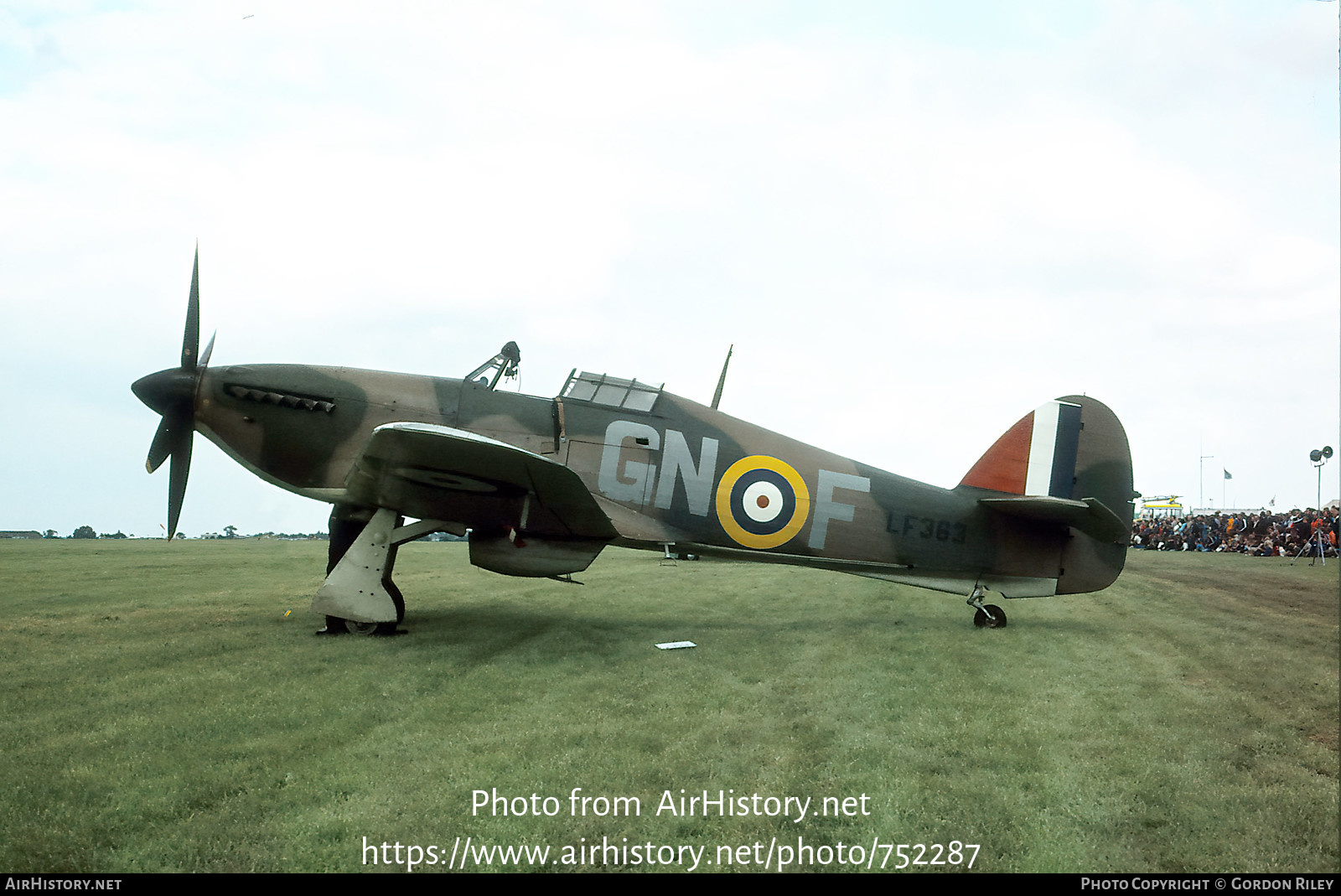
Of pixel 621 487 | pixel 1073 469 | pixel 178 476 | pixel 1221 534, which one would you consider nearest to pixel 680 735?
pixel 621 487

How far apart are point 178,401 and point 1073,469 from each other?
871cm

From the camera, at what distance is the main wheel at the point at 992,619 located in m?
6.62

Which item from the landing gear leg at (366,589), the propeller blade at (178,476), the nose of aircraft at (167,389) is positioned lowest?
the landing gear leg at (366,589)

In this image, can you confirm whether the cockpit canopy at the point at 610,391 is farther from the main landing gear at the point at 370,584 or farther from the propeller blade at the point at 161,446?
the propeller blade at the point at 161,446

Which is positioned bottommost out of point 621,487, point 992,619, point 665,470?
point 992,619

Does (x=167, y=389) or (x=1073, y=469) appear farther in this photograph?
(x=1073, y=469)

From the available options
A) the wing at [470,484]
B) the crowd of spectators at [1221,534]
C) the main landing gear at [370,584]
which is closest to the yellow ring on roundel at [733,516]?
the wing at [470,484]

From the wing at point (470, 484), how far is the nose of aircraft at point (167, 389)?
70.9 inches

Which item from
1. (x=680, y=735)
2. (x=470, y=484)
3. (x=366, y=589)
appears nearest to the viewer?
(x=680, y=735)

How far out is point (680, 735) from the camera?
3.38m

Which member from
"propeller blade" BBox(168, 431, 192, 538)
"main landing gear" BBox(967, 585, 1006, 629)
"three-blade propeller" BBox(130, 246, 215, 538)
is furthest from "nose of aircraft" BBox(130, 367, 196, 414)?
"main landing gear" BBox(967, 585, 1006, 629)

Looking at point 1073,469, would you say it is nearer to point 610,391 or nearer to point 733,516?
point 733,516

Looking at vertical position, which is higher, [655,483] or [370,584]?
[655,483]
